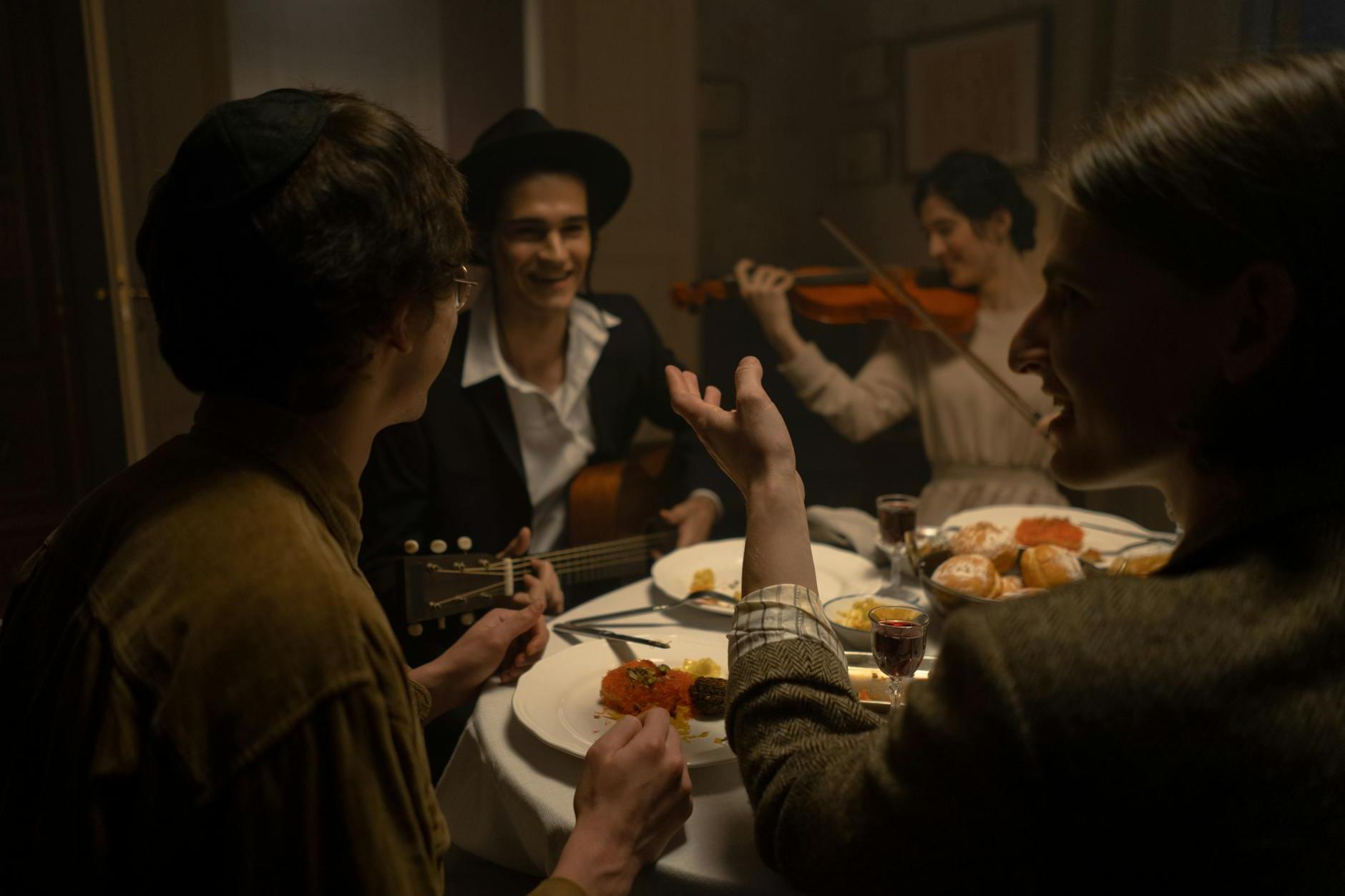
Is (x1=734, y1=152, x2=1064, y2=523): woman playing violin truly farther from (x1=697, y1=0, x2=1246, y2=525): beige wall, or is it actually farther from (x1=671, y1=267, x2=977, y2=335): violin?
(x1=697, y1=0, x2=1246, y2=525): beige wall

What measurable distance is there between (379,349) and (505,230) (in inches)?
66.1

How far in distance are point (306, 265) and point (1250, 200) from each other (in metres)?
0.68

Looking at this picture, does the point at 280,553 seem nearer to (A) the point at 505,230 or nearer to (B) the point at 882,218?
(A) the point at 505,230

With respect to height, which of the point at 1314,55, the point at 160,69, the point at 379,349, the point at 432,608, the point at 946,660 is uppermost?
the point at 160,69

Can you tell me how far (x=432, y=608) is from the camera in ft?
5.27

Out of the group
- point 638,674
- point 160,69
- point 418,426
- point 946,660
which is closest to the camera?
point 946,660

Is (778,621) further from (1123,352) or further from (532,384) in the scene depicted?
Answer: (532,384)

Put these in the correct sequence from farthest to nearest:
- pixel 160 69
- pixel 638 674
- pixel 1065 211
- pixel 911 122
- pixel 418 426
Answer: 1. pixel 911 122
2. pixel 160 69
3. pixel 418 426
4. pixel 638 674
5. pixel 1065 211

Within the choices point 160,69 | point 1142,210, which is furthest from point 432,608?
point 160,69

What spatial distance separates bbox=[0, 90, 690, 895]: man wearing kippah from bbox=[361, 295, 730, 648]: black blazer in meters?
0.97

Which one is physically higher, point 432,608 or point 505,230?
point 505,230

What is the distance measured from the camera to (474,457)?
88.8 inches

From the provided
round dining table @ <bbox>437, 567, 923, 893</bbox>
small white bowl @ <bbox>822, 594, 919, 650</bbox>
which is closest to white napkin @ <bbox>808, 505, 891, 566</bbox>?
small white bowl @ <bbox>822, 594, 919, 650</bbox>

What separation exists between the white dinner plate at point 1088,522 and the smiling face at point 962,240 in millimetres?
1319
